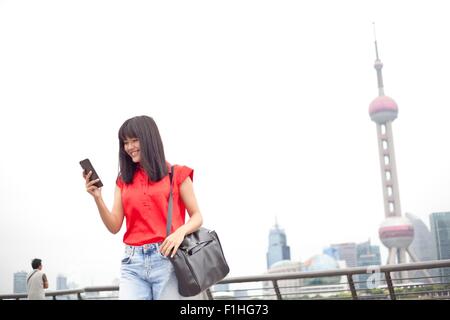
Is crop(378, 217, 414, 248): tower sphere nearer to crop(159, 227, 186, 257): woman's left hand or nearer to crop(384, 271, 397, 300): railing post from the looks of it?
crop(384, 271, 397, 300): railing post

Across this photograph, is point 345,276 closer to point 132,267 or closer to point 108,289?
point 108,289

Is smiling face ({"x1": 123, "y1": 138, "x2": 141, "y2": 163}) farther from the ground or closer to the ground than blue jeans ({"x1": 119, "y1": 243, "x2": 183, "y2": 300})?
farther from the ground

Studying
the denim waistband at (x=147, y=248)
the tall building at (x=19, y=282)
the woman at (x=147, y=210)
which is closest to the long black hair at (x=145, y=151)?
the woman at (x=147, y=210)

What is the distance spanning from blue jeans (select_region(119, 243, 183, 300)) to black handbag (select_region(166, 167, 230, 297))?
0.04 meters

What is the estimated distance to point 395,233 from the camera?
59.3m

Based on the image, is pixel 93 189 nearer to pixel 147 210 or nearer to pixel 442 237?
pixel 147 210

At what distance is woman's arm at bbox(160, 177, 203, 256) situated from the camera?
2.07m

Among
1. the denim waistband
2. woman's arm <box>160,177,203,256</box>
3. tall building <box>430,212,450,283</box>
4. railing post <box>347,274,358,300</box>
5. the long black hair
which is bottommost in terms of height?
railing post <box>347,274,358,300</box>

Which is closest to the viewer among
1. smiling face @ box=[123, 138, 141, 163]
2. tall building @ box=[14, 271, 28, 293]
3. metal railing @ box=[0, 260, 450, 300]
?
smiling face @ box=[123, 138, 141, 163]

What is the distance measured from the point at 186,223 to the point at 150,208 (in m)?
0.15

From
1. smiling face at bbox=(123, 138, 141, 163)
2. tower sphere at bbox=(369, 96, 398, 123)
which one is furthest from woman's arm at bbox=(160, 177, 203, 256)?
tower sphere at bbox=(369, 96, 398, 123)

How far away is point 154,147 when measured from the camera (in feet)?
7.49
